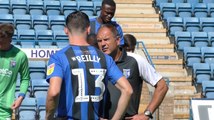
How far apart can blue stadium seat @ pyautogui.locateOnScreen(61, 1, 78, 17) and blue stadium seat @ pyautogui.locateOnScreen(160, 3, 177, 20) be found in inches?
97.6

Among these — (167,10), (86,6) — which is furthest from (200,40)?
(86,6)

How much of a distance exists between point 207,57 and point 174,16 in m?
3.07

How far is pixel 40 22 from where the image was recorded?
16891mm

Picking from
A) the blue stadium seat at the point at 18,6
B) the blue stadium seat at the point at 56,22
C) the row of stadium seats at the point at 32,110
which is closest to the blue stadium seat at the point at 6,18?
the blue stadium seat at the point at 18,6

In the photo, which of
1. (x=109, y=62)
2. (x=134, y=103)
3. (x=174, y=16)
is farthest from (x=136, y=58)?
(x=174, y=16)

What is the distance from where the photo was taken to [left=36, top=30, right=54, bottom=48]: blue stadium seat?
1536 cm

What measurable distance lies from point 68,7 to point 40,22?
5.12ft

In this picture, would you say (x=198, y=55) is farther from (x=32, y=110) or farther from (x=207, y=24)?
(x=32, y=110)

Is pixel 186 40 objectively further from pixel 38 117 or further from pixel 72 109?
pixel 72 109

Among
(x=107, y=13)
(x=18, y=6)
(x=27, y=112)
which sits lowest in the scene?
(x=27, y=112)

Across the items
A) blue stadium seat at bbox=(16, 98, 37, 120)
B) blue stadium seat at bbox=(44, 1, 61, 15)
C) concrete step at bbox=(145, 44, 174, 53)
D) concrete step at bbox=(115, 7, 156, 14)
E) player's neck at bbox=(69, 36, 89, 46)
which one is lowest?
blue stadium seat at bbox=(16, 98, 37, 120)

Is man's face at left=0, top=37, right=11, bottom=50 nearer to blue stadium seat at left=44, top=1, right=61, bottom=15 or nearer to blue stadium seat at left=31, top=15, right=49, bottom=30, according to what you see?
blue stadium seat at left=31, top=15, right=49, bottom=30

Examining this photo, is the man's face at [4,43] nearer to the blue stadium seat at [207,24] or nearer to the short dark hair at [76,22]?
the short dark hair at [76,22]

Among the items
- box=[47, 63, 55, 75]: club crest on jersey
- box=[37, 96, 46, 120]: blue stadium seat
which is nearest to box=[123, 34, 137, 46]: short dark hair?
box=[47, 63, 55, 75]: club crest on jersey
